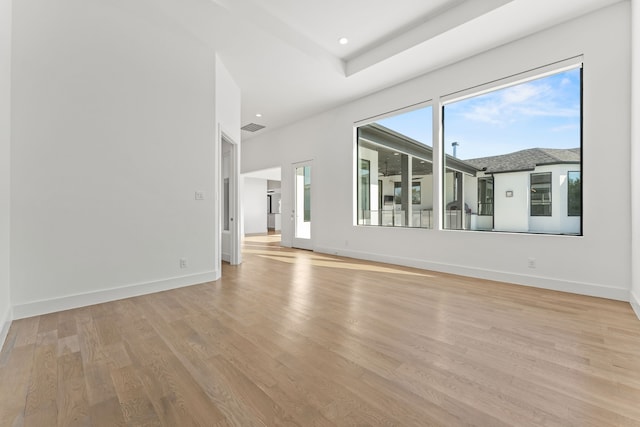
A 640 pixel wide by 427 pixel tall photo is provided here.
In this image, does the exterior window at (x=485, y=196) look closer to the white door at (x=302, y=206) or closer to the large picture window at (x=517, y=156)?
the large picture window at (x=517, y=156)

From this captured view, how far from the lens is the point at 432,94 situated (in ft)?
16.5

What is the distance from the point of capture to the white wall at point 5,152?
248cm

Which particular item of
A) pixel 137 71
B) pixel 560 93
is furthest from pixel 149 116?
pixel 560 93

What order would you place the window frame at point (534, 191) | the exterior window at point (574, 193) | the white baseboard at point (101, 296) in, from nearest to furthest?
the white baseboard at point (101, 296), the exterior window at point (574, 193), the window frame at point (534, 191)

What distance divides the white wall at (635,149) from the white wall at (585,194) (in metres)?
0.16

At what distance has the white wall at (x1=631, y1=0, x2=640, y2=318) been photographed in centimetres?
290

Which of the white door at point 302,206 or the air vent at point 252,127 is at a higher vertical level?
the air vent at point 252,127

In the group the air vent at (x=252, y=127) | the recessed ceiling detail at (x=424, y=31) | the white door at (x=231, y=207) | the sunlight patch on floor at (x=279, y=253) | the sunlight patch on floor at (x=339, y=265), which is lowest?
the sunlight patch on floor at (x=339, y=265)

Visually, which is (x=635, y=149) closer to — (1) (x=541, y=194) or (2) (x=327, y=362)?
(1) (x=541, y=194)

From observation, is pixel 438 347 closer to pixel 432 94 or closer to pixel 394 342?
pixel 394 342

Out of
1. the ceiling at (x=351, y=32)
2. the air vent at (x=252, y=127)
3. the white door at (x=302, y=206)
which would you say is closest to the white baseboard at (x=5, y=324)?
the ceiling at (x=351, y=32)

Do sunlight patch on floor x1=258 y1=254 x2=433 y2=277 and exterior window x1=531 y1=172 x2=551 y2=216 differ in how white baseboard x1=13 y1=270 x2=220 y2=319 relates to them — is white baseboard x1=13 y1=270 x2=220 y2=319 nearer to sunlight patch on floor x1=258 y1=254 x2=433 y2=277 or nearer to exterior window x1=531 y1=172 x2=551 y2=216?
sunlight patch on floor x1=258 y1=254 x2=433 y2=277

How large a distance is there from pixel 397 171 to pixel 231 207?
11.3ft

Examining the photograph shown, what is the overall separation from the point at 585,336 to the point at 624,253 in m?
1.73
